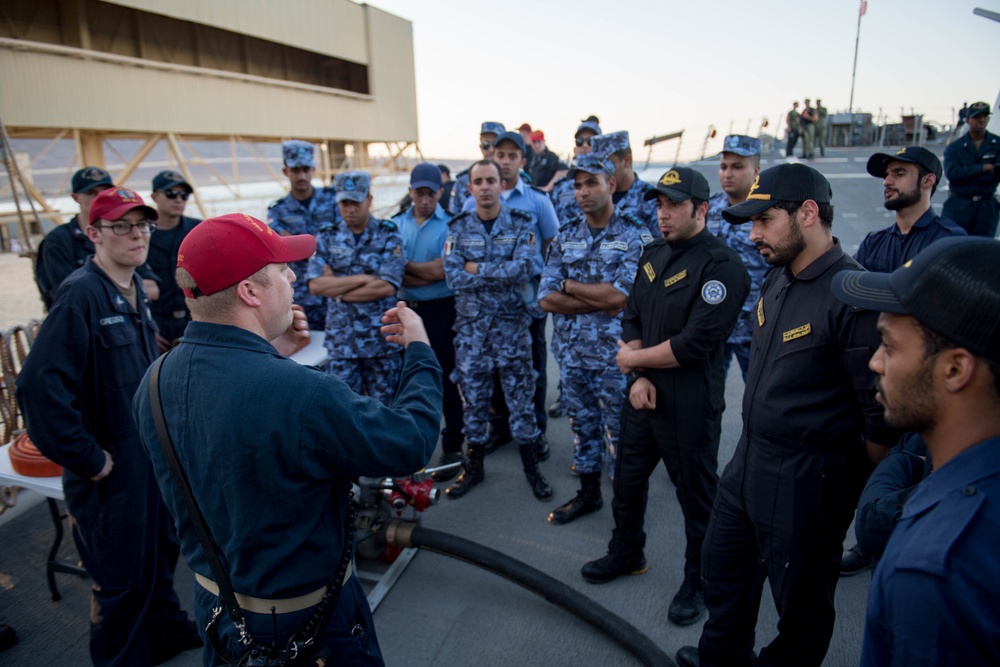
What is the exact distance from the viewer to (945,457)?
1.13 meters

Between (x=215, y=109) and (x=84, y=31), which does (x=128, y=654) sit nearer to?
(x=84, y=31)

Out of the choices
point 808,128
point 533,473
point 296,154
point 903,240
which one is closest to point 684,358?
point 533,473

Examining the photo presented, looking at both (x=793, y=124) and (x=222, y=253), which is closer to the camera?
(x=222, y=253)

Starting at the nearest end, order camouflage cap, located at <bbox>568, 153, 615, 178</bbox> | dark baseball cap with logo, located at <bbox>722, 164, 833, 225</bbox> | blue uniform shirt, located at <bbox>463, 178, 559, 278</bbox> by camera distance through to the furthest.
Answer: dark baseball cap with logo, located at <bbox>722, 164, 833, 225</bbox> → camouflage cap, located at <bbox>568, 153, 615, 178</bbox> → blue uniform shirt, located at <bbox>463, 178, 559, 278</bbox>

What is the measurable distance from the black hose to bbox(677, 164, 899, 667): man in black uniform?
12.6 inches

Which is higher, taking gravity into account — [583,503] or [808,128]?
[808,128]

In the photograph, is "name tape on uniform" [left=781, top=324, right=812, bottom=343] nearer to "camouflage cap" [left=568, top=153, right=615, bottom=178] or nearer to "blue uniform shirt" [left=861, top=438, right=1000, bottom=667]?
"blue uniform shirt" [left=861, top=438, right=1000, bottom=667]

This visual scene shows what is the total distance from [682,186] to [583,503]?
2.15 metres

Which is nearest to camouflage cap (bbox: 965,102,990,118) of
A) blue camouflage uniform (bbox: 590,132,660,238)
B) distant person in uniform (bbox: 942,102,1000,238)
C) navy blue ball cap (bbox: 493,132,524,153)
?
Answer: distant person in uniform (bbox: 942,102,1000,238)

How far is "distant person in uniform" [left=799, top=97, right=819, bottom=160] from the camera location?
52.4ft

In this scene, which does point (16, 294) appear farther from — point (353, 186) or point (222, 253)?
point (222, 253)

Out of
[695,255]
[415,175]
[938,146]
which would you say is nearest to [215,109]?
[415,175]

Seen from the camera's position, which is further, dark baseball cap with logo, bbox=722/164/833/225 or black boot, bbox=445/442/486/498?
black boot, bbox=445/442/486/498

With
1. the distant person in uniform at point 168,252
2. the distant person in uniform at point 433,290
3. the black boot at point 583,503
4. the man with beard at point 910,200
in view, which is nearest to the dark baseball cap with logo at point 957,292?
the black boot at point 583,503
